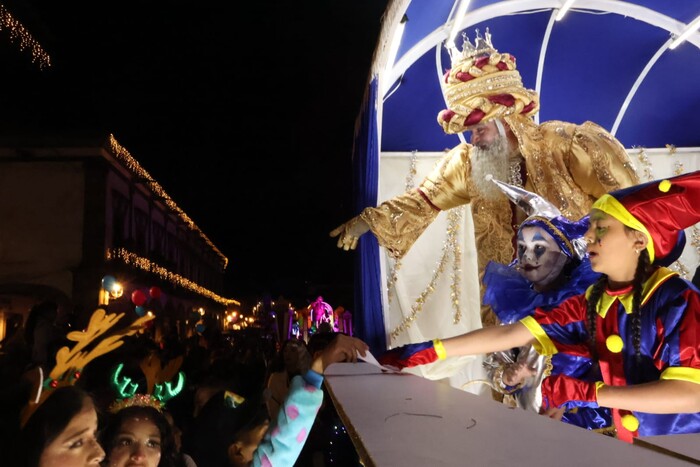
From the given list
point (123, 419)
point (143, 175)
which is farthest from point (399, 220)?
point (143, 175)

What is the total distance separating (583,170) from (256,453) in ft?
10.7

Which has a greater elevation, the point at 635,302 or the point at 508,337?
the point at 635,302

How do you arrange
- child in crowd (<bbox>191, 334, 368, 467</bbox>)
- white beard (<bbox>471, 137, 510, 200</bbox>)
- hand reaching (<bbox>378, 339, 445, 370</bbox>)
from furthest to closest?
white beard (<bbox>471, 137, 510, 200</bbox>)
hand reaching (<bbox>378, 339, 445, 370</bbox>)
child in crowd (<bbox>191, 334, 368, 467</bbox>)

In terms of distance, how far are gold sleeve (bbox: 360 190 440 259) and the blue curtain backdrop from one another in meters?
0.11

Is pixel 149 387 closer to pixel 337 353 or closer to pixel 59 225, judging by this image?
pixel 337 353

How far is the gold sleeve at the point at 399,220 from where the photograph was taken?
→ 16.0 ft

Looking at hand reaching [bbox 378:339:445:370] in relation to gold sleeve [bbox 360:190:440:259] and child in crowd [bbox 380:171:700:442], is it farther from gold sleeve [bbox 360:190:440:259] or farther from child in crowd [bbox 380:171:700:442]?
gold sleeve [bbox 360:190:440:259]

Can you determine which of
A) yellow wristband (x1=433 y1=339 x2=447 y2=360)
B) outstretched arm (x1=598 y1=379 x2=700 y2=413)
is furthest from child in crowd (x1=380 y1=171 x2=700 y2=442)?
yellow wristband (x1=433 y1=339 x2=447 y2=360)

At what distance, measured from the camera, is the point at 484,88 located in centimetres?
436

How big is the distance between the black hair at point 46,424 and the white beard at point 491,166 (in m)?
3.61

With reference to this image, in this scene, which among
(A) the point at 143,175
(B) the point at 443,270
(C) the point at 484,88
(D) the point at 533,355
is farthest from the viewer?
(A) the point at 143,175

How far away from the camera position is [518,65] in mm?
5574

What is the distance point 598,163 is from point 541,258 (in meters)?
1.28

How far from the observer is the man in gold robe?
171 inches
